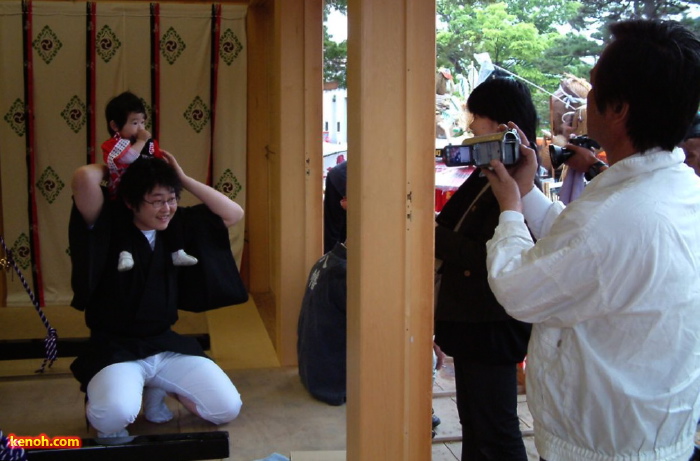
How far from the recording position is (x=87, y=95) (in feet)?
16.6

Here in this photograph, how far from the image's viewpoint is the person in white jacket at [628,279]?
1188mm

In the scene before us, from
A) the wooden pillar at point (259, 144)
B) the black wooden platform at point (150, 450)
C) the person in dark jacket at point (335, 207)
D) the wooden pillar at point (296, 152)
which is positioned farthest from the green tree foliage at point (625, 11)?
the black wooden platform at point (150, 450)

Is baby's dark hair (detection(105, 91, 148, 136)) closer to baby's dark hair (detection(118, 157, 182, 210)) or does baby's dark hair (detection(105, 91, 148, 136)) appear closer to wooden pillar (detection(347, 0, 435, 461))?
baby's dark hair (detection(118, 157, 182, 210))

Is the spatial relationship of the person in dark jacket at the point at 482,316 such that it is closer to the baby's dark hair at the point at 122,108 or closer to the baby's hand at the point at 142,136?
the baby's hand at the point at 142,136

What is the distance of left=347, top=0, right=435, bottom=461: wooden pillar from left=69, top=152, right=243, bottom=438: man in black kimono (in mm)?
1035

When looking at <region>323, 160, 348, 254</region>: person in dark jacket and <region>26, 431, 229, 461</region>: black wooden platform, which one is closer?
<region>26, 431, 229, 461</region>: black wooden platform

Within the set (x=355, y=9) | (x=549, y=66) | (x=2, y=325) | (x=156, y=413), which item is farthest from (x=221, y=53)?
(x=549, y=66)

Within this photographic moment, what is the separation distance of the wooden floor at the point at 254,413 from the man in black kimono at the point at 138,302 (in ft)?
0.52

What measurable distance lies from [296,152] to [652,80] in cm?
265

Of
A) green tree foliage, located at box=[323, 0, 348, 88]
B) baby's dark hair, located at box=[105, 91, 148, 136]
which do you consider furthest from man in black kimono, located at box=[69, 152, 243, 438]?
green tree foliage, located at box=[323, 0, 348, 88]

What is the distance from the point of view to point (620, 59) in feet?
4.03

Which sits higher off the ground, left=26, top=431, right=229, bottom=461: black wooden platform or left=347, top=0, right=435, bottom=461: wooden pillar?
left=347, top=0, right=435, bottom=461: wooden pillar

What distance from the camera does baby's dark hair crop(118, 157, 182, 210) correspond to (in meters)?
2.97

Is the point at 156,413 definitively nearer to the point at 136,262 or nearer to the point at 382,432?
the point at 136,262
